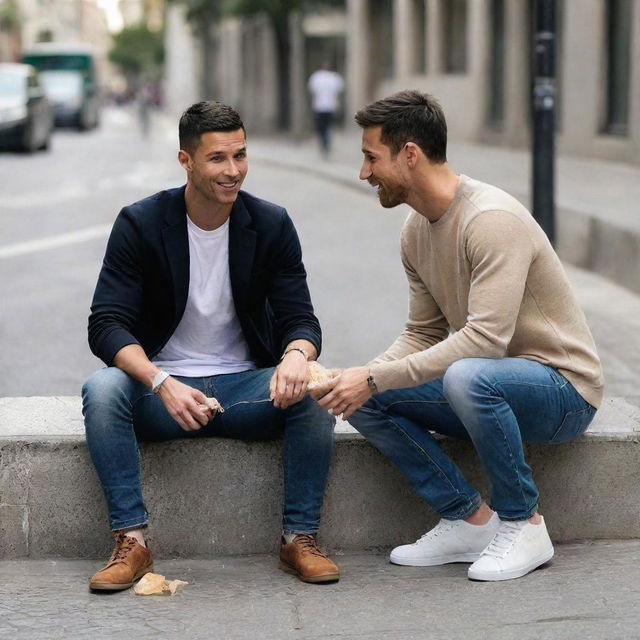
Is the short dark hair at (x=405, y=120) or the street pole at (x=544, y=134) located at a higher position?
the short dark hair at (x=405, y=120)

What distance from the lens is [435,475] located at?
4074 mm

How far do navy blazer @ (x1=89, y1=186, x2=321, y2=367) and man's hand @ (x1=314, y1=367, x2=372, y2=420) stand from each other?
0.35m

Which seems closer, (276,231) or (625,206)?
(276,231)

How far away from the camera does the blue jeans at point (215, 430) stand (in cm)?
392

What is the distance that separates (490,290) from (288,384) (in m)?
0.65

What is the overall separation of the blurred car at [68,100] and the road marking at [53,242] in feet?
88.5

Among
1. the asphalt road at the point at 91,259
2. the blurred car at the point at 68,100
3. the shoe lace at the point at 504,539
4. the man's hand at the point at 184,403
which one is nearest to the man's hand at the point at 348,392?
the man's hand at the point at 184,403

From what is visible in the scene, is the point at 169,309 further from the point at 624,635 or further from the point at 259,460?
the point at 624,635

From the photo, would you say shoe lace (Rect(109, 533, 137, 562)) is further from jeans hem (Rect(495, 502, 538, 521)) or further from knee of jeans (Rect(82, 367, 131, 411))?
jeans hem (Rect(495, 502, 538, 521))

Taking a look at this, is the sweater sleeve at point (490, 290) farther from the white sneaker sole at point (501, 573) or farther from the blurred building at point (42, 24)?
the blurred building at point (42, 24)

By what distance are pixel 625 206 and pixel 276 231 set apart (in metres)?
8.08

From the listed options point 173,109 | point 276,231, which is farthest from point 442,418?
point 173,109

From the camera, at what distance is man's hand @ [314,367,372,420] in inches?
152

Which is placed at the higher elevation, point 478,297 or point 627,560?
point 478,297
